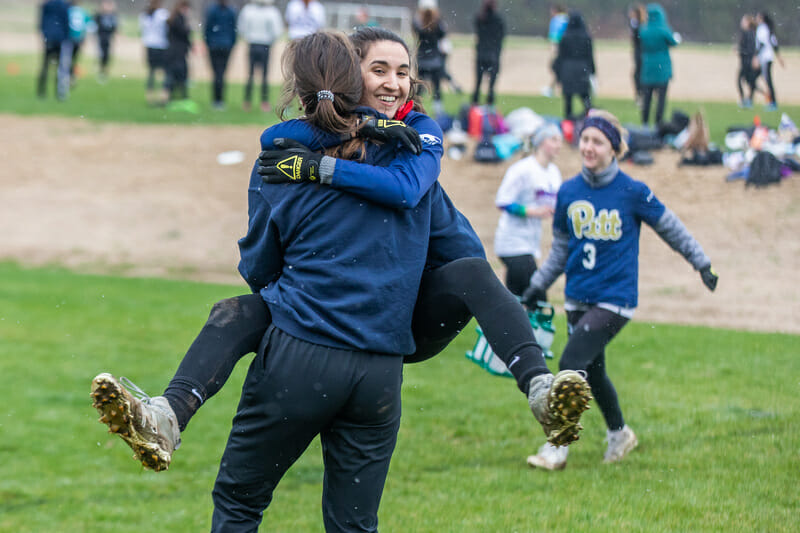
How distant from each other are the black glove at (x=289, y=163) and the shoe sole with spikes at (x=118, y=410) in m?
0.75

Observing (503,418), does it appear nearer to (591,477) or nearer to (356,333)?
(591,477)

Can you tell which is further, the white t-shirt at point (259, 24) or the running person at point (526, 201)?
the white t-shirt at point (259, 24)

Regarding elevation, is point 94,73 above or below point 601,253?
below

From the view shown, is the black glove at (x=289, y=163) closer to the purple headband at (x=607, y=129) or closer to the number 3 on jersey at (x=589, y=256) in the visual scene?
the number 3 on jersey at (x=589, y=256)

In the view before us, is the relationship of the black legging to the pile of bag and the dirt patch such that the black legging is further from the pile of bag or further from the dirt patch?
the pile of bag

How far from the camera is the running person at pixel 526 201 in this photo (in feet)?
25.3

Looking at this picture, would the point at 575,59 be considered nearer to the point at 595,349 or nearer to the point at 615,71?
the point at 615,71

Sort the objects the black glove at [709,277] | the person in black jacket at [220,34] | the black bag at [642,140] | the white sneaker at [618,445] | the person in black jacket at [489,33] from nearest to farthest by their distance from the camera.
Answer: the black glove at [709,277], the white sneaker at [618,445], the black bag at [642,140], the person in black jacket at [489,33], the person in black jacket at [220,34]

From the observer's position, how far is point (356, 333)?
112 inches

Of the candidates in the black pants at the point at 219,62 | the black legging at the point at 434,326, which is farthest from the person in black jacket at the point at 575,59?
the black legging at the point at 434,326

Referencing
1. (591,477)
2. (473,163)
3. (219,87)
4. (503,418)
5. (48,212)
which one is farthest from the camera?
(219,87)

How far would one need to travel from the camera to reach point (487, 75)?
2083 cm

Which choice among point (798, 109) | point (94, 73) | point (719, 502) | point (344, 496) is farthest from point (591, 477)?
point (94, 73)

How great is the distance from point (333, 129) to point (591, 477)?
310 cm
